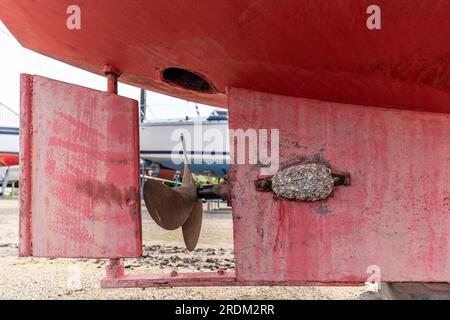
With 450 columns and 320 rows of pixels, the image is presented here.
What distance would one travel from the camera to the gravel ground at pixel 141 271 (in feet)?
7.47

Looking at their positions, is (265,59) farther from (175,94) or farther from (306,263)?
(175,94)

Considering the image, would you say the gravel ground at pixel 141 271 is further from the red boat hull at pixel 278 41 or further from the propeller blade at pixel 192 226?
the red boat hull at pixel 278 41

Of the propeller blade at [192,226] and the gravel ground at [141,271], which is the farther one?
the gravel ground at [141,271]

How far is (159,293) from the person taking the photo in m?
2.31

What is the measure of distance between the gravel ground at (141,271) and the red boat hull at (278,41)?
1.40 metres

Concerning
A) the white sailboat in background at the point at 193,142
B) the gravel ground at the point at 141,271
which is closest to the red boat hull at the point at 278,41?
the gravel ground at the point at 141,271

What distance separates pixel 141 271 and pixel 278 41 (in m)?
2.34

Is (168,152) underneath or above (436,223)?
above

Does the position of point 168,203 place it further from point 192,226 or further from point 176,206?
point 192,226

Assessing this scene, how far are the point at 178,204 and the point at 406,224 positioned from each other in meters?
1.13

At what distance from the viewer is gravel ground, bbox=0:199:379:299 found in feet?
7.47

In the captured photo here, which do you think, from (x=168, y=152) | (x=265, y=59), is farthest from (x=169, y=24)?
(x=168, y=152)

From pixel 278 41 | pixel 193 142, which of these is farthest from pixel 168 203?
pixel 193 142

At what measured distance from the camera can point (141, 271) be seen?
297cm
